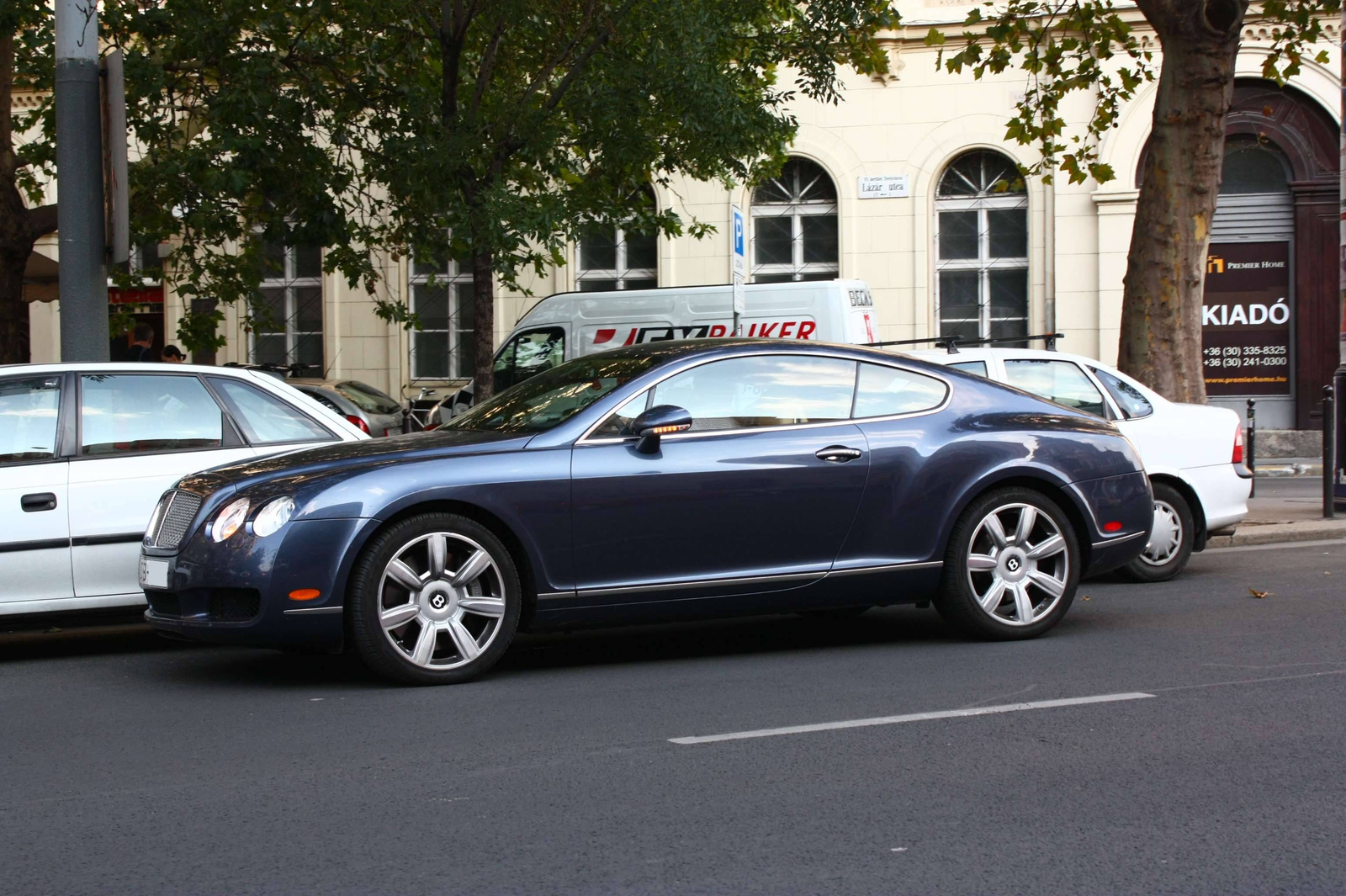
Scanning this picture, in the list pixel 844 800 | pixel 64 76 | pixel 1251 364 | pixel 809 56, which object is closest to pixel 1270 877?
pixel 844 800

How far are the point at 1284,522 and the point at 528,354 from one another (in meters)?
10.1

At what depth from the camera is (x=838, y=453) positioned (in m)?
6.91

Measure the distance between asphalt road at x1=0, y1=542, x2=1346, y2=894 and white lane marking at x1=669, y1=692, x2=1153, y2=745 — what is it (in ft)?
0.18

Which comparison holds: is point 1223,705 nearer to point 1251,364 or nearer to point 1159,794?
point 1159,794

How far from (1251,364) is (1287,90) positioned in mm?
4290

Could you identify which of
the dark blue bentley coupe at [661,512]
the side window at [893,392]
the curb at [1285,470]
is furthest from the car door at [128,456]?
the curb at [1285,470]

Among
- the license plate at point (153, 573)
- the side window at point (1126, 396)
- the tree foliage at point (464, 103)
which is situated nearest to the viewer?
the license plate at point (153, 573)

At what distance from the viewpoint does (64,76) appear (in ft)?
31.3

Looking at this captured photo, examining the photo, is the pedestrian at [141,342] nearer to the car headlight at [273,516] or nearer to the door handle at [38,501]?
the door handle at [38,501]

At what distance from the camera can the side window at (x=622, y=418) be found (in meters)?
6.59

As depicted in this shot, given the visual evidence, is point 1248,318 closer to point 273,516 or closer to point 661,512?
point 661,512

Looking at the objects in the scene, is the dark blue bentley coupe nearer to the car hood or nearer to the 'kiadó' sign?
the car hood

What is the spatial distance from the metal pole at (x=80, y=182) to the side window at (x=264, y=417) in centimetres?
219

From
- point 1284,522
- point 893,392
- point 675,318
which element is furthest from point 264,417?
point 675,318
